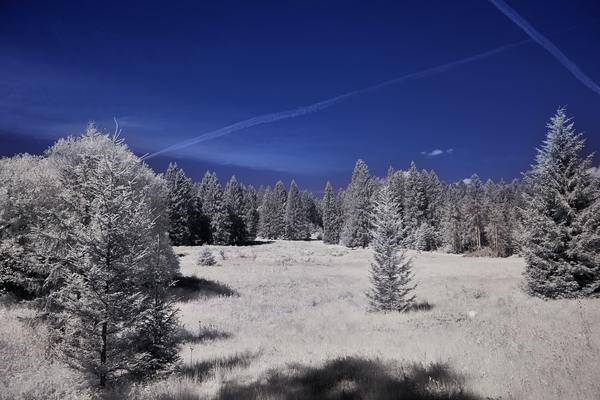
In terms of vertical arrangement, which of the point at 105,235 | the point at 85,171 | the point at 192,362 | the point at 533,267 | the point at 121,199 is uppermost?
the point at 85,171

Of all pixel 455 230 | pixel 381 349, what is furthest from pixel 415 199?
pixel 381 349

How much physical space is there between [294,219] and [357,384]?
10205 centimetres

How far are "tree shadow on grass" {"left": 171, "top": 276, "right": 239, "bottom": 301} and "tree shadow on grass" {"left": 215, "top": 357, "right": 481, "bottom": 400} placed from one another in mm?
17766

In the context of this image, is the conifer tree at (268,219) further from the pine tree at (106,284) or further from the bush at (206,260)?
the pine tree at (106,284)

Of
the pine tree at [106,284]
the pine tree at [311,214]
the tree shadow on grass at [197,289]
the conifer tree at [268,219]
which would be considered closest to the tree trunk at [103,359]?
the pine tree at [106,284]

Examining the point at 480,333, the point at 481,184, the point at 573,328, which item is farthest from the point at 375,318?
the point at 481,184

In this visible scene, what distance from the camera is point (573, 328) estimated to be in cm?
1138

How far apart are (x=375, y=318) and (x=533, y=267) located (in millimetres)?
8424

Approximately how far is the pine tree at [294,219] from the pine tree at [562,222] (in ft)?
298

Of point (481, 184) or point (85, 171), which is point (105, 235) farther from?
point (481, 184)

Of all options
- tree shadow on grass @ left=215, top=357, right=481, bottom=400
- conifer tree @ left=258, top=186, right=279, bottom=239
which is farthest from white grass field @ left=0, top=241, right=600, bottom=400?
conifer tree @ left=258, top=186, right=279, bottom=239

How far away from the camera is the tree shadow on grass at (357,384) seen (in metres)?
7.21

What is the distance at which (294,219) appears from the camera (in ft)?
361

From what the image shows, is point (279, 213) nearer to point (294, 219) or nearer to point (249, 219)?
point (294, 219)
